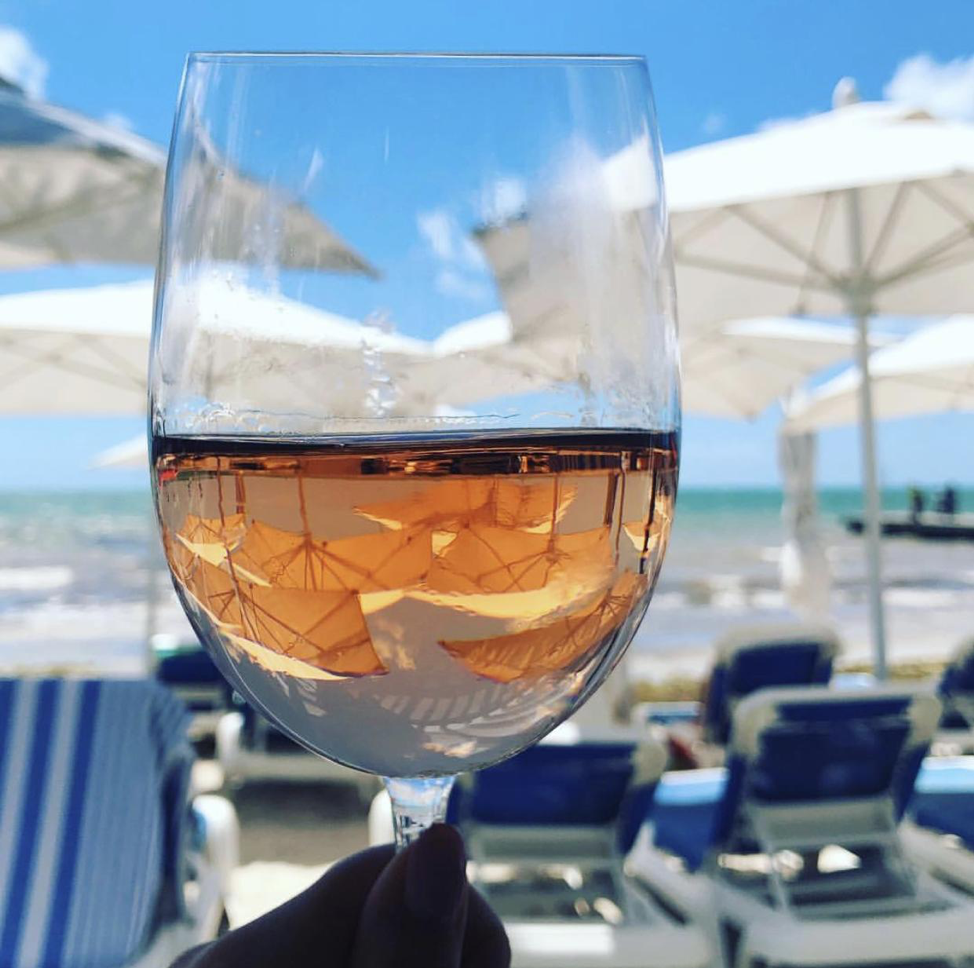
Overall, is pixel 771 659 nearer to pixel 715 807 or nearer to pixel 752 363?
pixel 715 807

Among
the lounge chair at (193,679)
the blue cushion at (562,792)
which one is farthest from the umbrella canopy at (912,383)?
the blue cushion at (562,792)

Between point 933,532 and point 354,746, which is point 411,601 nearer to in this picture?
point 354,746

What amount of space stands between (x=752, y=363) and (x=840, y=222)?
4.41 metres

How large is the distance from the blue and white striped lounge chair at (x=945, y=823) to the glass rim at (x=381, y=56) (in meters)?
4.76

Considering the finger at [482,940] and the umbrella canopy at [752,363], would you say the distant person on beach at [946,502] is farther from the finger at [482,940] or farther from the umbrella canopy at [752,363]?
the finger at [482,940]

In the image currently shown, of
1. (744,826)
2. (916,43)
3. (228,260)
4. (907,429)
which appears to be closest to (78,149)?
(744,826)

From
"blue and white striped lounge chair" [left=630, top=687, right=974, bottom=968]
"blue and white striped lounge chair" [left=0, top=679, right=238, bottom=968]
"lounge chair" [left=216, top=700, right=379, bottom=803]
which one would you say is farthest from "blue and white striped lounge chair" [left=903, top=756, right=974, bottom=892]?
"lounge chair" [left=216, top=700, right=379, bottom=803]

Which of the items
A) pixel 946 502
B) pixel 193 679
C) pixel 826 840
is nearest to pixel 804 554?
pixel 193 679

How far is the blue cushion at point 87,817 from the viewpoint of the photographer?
363 cm

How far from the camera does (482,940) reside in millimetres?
624

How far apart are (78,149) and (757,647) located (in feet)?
16.8

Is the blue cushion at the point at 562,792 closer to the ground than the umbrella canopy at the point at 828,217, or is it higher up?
closer to the ground

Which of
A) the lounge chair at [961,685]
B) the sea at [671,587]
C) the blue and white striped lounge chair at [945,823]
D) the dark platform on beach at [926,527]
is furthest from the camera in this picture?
the dark platform on beach at [926,527]

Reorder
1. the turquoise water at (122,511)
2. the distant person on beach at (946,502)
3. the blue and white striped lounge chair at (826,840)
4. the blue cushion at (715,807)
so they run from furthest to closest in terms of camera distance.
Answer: the distant person on beach at (946,502) → the turquoise water at (122,511) → the blue cushion at (715,807) → the blue and white striped lounge chair at (826,840)
